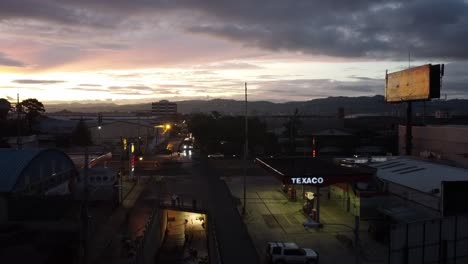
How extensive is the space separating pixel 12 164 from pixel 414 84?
28.4 meters

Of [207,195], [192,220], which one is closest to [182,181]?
[207,195]

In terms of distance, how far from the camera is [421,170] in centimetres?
2616

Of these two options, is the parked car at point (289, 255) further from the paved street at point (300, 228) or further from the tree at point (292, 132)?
the tree at point (292, 132)

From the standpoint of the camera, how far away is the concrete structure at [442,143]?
114 ft

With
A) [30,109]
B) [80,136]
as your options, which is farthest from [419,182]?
[30,109]

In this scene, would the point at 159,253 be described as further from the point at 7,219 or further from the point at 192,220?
the point at 7,219

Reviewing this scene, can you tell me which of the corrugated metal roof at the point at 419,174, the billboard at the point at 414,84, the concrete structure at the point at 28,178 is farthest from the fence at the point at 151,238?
the billboard at the point at 414,84

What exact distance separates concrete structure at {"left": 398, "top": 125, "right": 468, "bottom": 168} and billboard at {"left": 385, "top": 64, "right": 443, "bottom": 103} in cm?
379

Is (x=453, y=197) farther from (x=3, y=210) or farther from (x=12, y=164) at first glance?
(x=12, y=164)

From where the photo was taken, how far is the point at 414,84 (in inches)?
1412

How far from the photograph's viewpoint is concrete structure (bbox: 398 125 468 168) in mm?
34844

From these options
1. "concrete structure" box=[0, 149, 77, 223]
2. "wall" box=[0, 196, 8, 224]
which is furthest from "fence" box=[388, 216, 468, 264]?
"wall" box=[0, 196, 8, 224]

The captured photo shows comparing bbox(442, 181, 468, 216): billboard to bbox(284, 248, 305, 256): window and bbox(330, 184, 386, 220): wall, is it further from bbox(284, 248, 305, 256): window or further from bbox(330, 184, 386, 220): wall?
bbox(284, 248, 305, 256): window

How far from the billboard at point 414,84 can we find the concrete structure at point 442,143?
12.4ft
